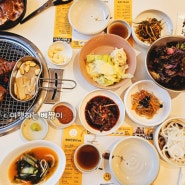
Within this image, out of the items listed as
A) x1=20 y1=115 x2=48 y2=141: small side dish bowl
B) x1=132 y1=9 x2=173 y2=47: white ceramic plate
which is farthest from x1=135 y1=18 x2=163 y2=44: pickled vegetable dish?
x1=20 y1=115 x2=48 y2=141: small side dish bowl

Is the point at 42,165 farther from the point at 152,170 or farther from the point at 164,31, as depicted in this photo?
the point at 164,31

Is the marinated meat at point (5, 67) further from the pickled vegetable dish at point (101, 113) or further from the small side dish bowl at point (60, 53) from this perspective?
the pickled vegetable dish at point (101, 113)

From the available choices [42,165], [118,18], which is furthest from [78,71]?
[42,165]

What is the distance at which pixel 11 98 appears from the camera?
2.35 metres

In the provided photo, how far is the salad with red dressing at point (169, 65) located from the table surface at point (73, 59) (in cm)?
19

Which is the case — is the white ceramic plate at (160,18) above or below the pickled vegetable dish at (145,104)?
above

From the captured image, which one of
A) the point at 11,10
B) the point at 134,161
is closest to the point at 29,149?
the point at 134,161

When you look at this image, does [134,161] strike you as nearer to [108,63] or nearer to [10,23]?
[108,63]

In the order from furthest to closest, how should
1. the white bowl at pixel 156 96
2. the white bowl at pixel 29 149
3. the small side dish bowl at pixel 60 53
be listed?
the small side dish bowl at pixel 60 53, the white bowl at pixel 156 96, the white bowl at pixel 29 149

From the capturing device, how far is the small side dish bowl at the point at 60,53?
2.41 m

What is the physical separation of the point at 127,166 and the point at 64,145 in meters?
0.53

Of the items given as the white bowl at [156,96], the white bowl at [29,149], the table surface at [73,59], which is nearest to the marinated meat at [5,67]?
the table surface at [73,59]

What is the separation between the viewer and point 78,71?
2459 millimetres

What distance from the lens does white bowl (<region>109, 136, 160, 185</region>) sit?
2.16m
